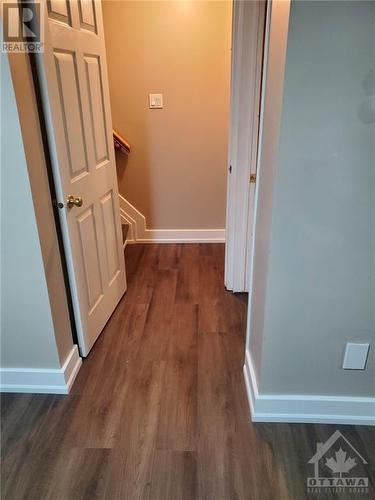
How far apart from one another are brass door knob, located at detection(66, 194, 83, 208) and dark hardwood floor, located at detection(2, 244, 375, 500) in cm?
86

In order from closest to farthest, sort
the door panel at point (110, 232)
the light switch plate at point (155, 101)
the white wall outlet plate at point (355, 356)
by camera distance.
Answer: the white wall outlet plate at point (355, 356) → the door panel at point (110, 232) → the light switch plate at point (155, 101)

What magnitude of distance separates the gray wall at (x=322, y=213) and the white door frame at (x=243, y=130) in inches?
34.5

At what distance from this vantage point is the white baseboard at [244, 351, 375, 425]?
157cm

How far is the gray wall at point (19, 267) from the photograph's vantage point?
1.34 meters

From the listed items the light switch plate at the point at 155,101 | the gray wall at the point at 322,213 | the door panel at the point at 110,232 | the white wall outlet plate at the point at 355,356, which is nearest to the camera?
the gray wall at the point at 322,213

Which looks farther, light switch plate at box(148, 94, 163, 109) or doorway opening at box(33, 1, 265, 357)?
light switch plate at box(148, 94, 163, 109)

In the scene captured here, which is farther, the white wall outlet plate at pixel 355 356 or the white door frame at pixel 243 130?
the white door frame at pixel 243 130

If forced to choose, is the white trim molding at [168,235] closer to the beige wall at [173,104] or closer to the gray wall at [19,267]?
the beige wall at [173,104]

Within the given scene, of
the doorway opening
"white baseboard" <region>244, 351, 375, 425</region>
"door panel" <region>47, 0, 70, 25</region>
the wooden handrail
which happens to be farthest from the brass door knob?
the wooden handrail

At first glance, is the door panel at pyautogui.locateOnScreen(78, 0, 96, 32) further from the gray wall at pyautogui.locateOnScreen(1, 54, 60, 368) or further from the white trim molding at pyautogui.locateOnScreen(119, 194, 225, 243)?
Answer: the white trim molding at pyautogui.locateOnScreen(119, 194, 225, 243)

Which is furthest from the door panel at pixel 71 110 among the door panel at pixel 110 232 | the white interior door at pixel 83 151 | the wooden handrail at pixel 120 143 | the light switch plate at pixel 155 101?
the light switch plate at pixel 155 101

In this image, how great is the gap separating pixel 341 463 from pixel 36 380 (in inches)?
56.0

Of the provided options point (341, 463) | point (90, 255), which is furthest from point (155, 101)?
point (341, 463)

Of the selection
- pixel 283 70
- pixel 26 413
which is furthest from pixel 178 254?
pixel 283 70
